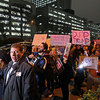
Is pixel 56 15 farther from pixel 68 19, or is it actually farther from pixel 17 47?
pixel 17 47

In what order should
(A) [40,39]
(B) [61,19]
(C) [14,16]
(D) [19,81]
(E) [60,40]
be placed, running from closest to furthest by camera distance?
(D) [19,81] → (A) [40,39] → (E) [60,40] → (C) [14,16] → (B) [61,19]

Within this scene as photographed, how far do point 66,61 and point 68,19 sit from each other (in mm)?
112231

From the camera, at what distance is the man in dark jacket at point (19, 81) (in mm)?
2188

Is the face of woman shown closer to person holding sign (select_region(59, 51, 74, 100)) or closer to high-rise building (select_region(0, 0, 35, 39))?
person holding sign (select_region(59, 51, 74, 100))

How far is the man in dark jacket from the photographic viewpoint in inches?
86.1

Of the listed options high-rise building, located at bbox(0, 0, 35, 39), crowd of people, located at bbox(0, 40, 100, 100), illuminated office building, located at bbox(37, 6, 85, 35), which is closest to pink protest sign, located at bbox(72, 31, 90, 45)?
crowd of people, located at bbox(0, 40, 100, 100)

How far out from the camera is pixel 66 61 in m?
3.98

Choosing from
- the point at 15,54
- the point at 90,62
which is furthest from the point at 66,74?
the point at 15,54

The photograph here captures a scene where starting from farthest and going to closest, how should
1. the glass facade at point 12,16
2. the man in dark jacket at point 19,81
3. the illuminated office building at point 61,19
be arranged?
1. the illuminated office building at point 61,19
2. the glass facade at point 12,16
3. the man in dark jacket at point 19,81

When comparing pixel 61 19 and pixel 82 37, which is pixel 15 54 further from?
pixel 61 19

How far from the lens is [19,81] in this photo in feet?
7.22

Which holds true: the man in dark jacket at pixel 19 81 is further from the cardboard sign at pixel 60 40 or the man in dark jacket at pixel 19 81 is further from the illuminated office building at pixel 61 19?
the illuminated office building at pixel 61 19

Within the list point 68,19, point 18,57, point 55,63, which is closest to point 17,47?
point 18,57

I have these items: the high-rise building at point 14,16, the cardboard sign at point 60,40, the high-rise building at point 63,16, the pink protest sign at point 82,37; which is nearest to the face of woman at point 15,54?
the cardboard sign at point 60,40
